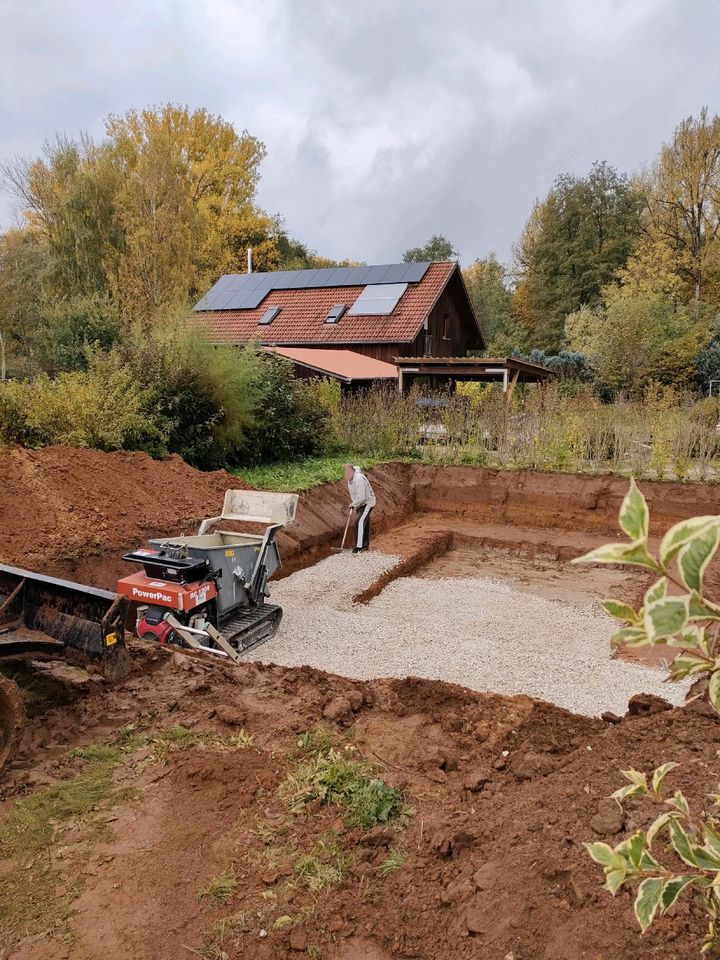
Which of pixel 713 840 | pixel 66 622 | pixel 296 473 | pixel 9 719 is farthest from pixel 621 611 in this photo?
pixel 296 473

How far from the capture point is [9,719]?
3.46m

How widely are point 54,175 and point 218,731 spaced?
87.0ft

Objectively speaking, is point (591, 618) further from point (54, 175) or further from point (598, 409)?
point (54, 175)

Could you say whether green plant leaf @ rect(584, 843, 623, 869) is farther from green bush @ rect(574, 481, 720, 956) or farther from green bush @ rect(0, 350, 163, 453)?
green bush @ rect(0, 350, 163, 453)

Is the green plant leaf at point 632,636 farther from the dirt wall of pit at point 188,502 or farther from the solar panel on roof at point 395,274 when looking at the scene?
the solar panel on roof at point 395,274

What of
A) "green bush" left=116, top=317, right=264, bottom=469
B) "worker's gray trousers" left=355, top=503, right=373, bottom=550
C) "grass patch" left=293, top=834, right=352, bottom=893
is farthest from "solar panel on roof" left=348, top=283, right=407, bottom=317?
"grass patch" left=293, top=834, right=352, bottom=893

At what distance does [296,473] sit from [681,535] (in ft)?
37.2

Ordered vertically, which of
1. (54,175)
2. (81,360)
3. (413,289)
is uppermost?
(54,175)

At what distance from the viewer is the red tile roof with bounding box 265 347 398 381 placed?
18.7m

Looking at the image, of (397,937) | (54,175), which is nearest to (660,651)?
(397,937)

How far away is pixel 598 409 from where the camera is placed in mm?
14852

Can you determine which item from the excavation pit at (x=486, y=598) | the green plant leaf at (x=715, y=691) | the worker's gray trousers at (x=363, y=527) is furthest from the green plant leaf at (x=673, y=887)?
A: the worker's gray trousers at (x=363, y=527)

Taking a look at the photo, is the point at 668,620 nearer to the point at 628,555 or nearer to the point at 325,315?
the point at 628,555

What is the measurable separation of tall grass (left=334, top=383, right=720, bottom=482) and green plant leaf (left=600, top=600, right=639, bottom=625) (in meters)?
12.4
